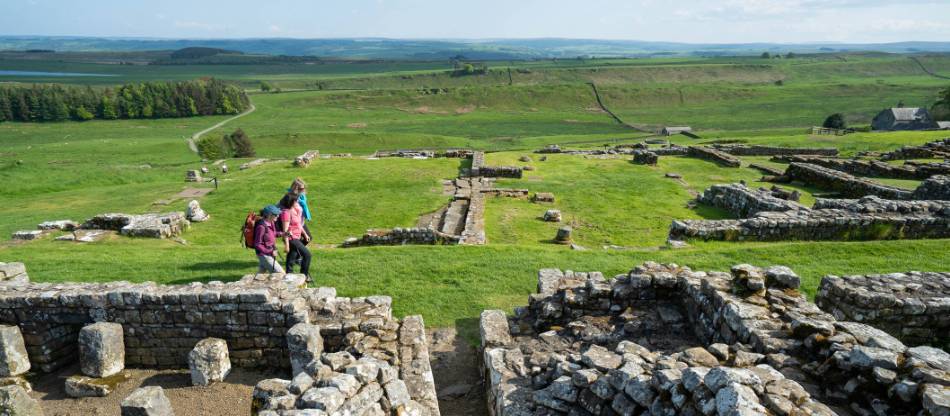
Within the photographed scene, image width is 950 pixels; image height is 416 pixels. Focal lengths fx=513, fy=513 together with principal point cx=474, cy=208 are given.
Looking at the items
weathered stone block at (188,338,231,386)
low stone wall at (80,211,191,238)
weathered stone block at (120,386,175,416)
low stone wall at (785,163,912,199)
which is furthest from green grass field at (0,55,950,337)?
weathered stone block at (120,386,175,416)

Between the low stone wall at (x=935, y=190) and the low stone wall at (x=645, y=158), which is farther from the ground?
the low stone wall at (x=935, y=190)

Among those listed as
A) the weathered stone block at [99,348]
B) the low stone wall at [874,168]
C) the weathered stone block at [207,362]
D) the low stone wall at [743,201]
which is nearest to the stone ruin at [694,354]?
the weathered stone block at [207,362]

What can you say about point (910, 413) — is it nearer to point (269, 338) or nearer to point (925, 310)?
point (925, 310)

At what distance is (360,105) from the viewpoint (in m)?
129

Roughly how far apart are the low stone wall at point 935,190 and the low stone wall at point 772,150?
60.6ft

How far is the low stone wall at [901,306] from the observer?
9.41 meters

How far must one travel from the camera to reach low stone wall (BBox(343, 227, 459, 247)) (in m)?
18.8

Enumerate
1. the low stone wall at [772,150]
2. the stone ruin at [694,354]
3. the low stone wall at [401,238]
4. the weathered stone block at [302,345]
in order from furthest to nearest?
the low stone wall at [772,150] < the low stone wall at [401,238] < the weathered stone block at [302,345] < the stone ruin at [694,354]

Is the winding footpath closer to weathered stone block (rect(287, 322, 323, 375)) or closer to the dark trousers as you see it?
the dark trousers

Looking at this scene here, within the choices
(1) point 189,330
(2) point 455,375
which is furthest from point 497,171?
(1) point 189,330

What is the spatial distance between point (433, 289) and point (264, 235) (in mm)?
4229

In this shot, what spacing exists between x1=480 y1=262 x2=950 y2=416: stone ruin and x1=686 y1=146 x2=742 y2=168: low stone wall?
89.4 feet

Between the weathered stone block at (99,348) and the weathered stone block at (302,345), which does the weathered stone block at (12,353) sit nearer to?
the weathered stone block at (99,348)

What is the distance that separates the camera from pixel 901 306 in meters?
9.47
